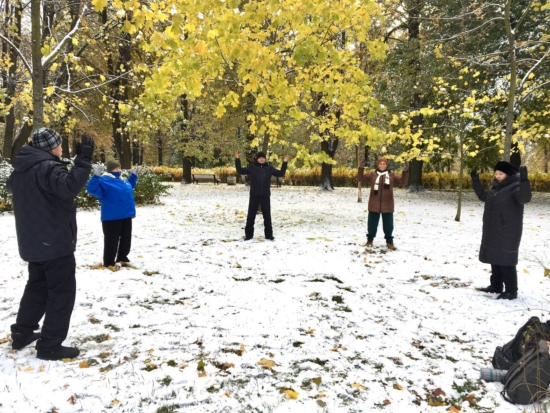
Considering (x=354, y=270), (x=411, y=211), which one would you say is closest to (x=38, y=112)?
(x=354, y=270)

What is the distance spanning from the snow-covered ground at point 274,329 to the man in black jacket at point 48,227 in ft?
1.01

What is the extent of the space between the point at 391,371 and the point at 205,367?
1.58 m

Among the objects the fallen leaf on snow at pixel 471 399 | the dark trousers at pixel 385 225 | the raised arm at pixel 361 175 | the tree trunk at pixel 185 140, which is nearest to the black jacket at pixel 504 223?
the fallen leaf on snow at pixel 471 399

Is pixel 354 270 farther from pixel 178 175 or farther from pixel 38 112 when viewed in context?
pixel 178 175

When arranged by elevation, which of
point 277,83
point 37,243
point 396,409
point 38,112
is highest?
point 277,83

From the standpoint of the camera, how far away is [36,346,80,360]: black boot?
313 centimetres

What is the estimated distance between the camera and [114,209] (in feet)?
18.6

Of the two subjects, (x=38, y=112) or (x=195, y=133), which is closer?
(x=38, y=112)

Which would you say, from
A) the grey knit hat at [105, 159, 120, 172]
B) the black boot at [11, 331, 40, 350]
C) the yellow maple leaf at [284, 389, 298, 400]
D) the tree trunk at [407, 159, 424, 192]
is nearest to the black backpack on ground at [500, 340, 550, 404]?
the yellow maple leaf at [284, 389, 298, 400]

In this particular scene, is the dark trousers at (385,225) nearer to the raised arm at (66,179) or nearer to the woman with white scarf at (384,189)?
the woman with white scarf at (384,189)

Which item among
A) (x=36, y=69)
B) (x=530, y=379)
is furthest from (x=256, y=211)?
(x=530, y=379)

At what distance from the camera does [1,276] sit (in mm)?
5312

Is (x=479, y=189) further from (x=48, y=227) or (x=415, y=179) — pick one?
(x=415, y=179)

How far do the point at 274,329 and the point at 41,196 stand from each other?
2494 millimetres
